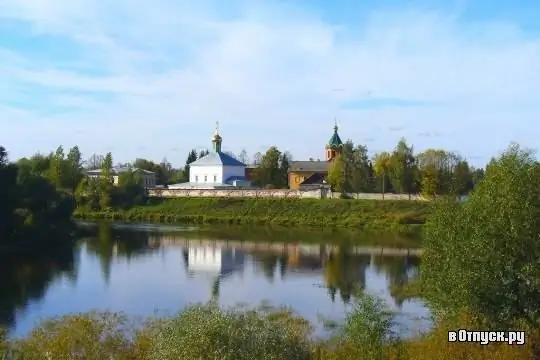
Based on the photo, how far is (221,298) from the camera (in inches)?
798

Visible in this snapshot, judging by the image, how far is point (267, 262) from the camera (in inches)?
1126

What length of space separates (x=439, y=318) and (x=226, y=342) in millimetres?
5413

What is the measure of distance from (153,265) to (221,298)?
24.8 feet

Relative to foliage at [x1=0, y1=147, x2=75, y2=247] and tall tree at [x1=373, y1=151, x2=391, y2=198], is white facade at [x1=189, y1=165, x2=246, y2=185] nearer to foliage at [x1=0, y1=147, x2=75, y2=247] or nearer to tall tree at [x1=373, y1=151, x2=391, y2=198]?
tall tree at [x1=373, y1=151, x2=391, y2=198]

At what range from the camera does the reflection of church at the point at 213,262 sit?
25.1m

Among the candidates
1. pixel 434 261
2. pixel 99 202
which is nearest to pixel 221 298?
pixel 434 261

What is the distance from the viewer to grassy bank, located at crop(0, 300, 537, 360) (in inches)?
356

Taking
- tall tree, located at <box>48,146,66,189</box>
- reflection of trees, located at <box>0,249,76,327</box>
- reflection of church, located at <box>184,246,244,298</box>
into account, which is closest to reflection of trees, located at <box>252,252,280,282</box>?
reflection of church, located at <box>184,246,244,298</box>

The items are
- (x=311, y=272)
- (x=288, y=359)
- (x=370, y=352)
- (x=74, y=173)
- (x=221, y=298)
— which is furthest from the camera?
(x=74, y=173)

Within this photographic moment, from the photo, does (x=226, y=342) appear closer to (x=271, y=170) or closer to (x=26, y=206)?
(x=26, y=206)

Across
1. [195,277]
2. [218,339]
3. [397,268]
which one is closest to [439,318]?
[218,339]

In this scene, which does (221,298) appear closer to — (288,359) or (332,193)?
(288,359)

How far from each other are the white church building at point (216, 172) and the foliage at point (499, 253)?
47.9 m

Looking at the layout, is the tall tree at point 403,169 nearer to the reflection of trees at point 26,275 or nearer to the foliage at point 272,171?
the foliage at point 272,171
